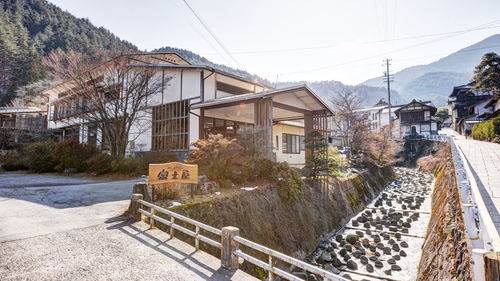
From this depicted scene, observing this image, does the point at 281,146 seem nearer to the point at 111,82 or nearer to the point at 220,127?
the point at 220,127

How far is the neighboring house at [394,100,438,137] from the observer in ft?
130

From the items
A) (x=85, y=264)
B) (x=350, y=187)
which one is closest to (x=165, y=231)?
(x=85, y=264)

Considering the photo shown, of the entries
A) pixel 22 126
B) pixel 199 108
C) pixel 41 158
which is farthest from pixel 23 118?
pixel 199 108

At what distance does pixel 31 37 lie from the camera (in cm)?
4516

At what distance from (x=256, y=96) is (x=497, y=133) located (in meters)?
20.9

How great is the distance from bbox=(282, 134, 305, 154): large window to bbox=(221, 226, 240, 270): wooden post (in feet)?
48.7

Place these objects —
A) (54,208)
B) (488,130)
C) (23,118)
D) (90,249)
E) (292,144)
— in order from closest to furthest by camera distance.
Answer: (90,249) → (54,208) → (292,144) → (488,130) → (23,118)

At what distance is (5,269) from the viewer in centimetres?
320

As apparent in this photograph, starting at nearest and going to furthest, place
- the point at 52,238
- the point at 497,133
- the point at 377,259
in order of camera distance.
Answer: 1. the point at 52,238
2. the point at 377,259
3. the point at 497,133

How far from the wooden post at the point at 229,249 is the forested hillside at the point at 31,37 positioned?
26.2 meters

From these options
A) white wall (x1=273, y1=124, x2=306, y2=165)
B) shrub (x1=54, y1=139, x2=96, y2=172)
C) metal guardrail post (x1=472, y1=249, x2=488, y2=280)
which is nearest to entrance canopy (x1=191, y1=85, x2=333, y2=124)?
white wall (x1=273, y1=124, x2=306, y2=165)

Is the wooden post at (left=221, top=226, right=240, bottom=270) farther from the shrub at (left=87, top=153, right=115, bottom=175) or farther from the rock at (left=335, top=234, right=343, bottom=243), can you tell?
the shrub at (left=87, top=153, right=115, bottom=175)

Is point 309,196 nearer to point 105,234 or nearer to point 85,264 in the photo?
point 105,234

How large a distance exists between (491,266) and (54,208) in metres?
8.08
